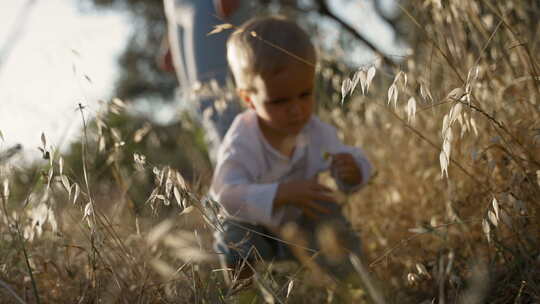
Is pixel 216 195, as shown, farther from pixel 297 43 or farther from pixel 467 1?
pixel 467 1

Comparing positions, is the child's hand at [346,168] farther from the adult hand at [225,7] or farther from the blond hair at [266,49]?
the adult hand at [225,7]

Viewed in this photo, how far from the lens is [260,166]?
1.94 metres

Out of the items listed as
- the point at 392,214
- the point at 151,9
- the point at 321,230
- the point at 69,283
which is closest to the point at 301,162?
the point at 321,230

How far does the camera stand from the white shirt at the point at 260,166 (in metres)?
1.72

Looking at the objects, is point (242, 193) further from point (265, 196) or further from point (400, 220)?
point (400, 220)

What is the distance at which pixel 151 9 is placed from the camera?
12453mm

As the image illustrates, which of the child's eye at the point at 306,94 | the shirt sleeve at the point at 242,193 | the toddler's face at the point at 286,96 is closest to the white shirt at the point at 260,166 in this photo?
the shirt sleeve at the point at 242,193

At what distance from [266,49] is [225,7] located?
758 mm

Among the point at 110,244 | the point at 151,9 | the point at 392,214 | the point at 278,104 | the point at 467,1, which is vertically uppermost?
the point at 467,1

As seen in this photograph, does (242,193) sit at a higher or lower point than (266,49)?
lower

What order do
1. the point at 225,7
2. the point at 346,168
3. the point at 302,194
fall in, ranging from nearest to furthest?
the point at 302,194
the point at 346,168
the point at 225,7

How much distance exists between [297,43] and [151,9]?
445 inches

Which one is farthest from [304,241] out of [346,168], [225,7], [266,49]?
[225,7]

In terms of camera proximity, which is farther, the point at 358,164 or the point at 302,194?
the point at 358,164
